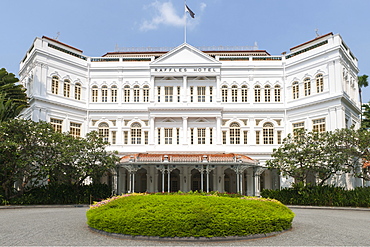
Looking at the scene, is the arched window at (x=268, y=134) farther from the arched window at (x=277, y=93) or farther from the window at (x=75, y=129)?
the window at (x=75, y=129)

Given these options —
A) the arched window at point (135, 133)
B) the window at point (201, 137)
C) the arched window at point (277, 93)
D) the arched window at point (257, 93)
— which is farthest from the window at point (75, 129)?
the arched window at point (277, 93)

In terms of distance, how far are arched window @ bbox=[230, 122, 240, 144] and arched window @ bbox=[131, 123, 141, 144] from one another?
8447 mm

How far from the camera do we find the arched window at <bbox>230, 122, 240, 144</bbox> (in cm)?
3332

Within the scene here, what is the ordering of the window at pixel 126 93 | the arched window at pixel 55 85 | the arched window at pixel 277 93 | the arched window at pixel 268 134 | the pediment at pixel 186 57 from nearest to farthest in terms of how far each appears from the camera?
the arched window at pixel 55 85, the arched window at pixel 268 134, the pediment at pixel 186 57, the arched window at pixel 277 93, the window at pixel 126 93

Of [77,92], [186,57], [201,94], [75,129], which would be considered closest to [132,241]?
[75,129]

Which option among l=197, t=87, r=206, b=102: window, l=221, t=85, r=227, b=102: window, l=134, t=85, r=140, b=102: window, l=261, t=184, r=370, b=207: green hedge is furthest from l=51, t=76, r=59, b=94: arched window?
l=261, t=184, r=370, b=207: green hedge

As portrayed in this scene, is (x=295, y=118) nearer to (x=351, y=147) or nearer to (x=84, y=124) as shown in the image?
(x=351, y=147)

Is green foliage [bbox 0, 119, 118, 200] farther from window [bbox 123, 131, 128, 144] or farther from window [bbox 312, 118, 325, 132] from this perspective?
window [bbox 312, 118, 325, 132]

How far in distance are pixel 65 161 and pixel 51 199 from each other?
2764mm

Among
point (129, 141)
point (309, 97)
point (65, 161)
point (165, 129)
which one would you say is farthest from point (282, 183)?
point (65, 161)

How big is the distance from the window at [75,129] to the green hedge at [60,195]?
24.1 ft

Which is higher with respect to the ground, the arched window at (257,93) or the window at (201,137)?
the arched window at (257,93)

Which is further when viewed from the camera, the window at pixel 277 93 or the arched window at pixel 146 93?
the arched window at pixel 146 93

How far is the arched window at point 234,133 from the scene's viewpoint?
3332 centimetres
